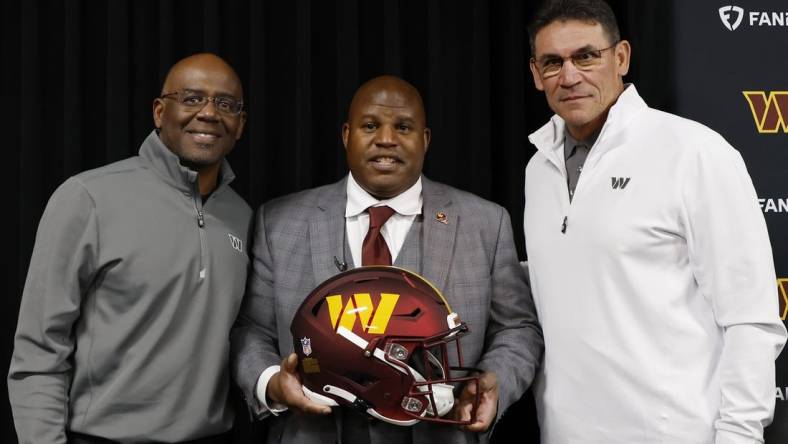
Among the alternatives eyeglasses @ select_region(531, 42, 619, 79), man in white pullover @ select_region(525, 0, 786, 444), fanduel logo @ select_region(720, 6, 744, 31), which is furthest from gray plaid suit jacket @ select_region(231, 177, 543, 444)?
fanduel logo @ select_region(720, 6, 744, 31)

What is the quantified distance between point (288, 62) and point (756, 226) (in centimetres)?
173

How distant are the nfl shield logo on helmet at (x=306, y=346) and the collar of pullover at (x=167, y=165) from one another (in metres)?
0.60

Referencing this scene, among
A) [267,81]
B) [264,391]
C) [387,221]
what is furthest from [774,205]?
[267,81]

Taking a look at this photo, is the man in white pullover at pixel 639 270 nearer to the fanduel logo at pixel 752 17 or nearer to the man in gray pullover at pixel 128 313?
the fanduel logo at pixel 752 17

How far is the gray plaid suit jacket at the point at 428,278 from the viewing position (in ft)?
6.57

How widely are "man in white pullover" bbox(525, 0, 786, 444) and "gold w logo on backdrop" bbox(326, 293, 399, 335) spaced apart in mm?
484

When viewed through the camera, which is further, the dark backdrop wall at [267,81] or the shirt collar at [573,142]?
the dark backdrop wall at [267,81]

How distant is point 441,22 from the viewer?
2.89m

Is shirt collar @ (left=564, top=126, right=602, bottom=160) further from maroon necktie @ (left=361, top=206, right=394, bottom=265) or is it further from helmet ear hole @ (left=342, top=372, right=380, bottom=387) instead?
helmet ear hole @ (left=342, top=372, right=380, bottom=387)

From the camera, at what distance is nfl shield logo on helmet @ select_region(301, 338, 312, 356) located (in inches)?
72.1

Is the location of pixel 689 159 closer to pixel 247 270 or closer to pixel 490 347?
pixel 490 347

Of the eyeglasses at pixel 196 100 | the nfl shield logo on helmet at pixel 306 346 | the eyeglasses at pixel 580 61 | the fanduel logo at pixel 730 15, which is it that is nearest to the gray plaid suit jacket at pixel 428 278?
the nfl shield logo on helmet at pixel 306 346

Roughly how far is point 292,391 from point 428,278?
1.57 ft

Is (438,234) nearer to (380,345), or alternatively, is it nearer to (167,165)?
(380,345)
